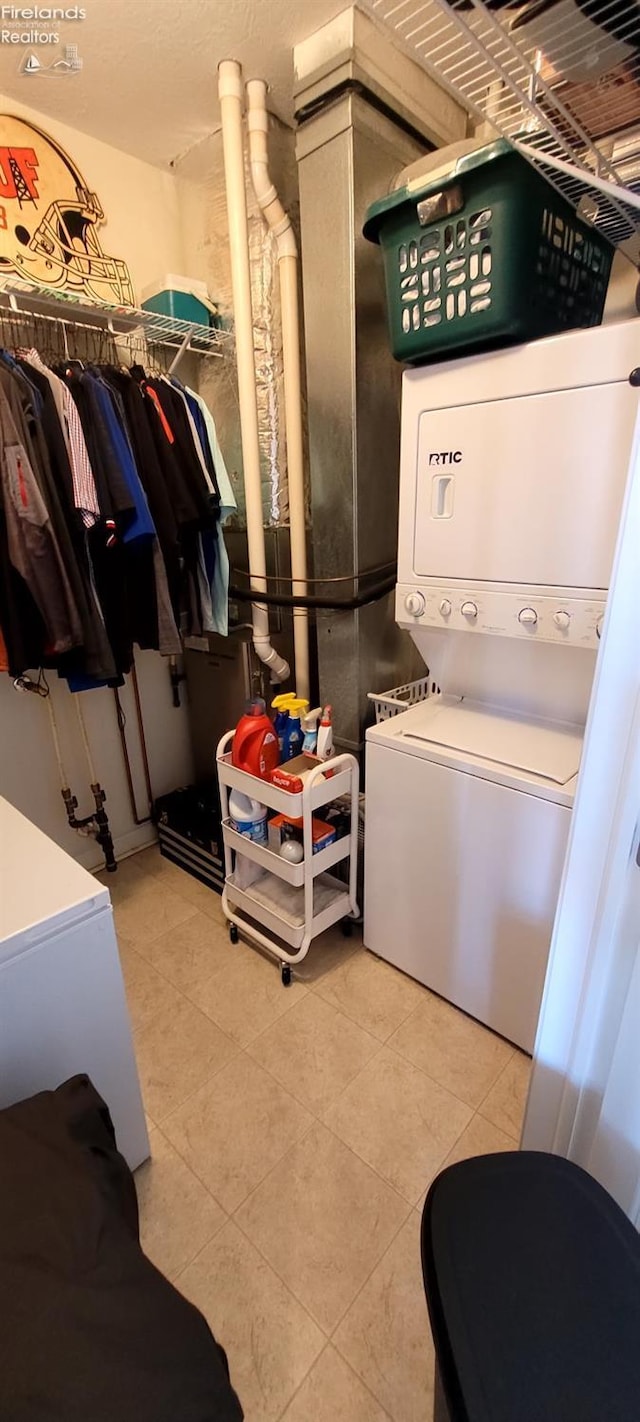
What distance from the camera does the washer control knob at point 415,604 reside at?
1561 millimetres

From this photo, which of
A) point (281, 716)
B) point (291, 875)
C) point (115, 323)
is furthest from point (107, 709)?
point (115, 323)

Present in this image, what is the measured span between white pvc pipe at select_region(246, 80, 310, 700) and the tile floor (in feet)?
3.45

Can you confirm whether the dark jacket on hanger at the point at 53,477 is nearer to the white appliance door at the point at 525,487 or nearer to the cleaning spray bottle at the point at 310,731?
the cleaning spray bottle at the point at 310,731

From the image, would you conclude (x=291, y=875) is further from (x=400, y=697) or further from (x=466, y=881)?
(x=400, y=697)

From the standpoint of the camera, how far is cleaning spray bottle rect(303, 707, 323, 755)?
1.80 metres

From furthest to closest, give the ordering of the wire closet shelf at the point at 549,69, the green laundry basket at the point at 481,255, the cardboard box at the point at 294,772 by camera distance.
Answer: the cardboard box at the point at 294,772, the green laundry basket at the point at 481,255, the wire closet shelf at the point at 549,69

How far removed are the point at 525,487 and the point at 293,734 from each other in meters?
0.97

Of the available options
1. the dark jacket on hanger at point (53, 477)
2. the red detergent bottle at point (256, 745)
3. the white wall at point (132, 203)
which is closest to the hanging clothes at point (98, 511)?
the dark jacket on hanger at point (53, 477)

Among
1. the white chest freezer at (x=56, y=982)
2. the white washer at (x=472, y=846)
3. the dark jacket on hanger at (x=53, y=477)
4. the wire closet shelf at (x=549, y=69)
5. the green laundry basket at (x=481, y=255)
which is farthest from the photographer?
the dark jacket on hanger at (x=53, y=477)

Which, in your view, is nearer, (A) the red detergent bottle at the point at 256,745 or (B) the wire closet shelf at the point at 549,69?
(B) the wire closet shelf at the point at 549,69

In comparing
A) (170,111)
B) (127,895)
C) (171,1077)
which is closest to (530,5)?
(170,111)

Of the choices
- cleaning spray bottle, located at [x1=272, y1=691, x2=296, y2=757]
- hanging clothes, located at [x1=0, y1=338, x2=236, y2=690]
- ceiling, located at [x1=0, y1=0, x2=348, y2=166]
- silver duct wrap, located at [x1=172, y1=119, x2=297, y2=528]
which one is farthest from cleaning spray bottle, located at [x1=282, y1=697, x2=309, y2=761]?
ceiling, located at [x1=0, y1=0, x2=348, y2=166]

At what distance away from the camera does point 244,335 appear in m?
1.79

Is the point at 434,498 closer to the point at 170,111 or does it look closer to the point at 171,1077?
the point at 170,111
